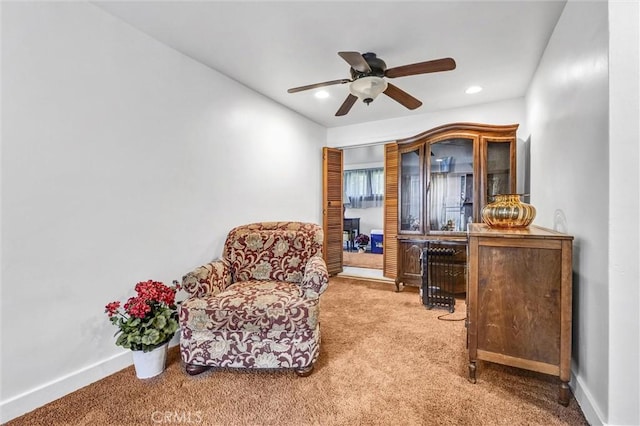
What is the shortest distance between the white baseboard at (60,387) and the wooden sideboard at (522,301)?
2.17 metres

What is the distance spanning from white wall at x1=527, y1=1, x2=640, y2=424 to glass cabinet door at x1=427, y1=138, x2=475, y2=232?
1276 millimetres

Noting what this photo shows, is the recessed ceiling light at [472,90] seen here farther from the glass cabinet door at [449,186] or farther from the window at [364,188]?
the window at [364,188]

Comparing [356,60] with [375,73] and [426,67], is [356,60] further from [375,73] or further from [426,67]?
[426,67]

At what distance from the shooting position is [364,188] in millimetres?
6875

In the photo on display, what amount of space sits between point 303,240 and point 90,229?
4.55 feet

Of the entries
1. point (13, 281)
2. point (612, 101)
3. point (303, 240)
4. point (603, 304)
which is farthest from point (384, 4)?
point (13, 281)

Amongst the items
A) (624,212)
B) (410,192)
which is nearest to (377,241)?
(410,192)

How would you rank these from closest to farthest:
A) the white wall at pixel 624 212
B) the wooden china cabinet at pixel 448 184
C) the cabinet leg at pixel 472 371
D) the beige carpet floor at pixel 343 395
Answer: the white wall at pixel 624 212
the beige carpet floor at pixel 343 395
the cabinet leg at pixel 472 371
the wooden china cabinet at pixel 448 184

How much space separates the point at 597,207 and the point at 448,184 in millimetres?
2000

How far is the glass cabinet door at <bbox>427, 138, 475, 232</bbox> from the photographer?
10.2 ft

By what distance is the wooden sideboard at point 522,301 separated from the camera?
1.43 meters

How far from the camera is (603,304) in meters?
1.21

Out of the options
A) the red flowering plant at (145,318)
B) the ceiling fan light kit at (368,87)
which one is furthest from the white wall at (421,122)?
the red flowering plant at (145,318)

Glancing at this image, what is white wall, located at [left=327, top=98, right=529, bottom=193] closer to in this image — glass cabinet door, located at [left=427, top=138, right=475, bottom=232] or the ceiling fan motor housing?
glass cabinet door, located at [left=427, top=138, right=475, bottom=232]
